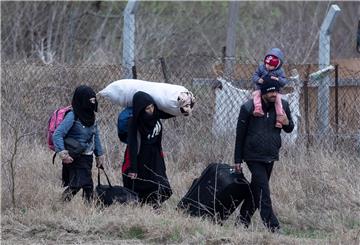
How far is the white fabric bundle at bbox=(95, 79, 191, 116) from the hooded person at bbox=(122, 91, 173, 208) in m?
0.08

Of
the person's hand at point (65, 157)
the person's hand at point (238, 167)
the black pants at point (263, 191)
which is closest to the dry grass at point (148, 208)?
the black pants at point (263, 191)

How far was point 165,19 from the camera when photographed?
19.9m

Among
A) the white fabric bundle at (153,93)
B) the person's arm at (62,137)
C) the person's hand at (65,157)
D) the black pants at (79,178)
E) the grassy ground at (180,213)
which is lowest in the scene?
the grassy ground at (180,213)

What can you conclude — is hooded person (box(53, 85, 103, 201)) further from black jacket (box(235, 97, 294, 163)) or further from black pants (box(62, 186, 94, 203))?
black jacket (box(235, 97, 294, 163))

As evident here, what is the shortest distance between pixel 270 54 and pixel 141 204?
2.10 meters

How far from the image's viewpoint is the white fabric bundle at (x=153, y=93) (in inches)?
332

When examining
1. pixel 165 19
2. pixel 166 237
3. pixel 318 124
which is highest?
pixel 165 19

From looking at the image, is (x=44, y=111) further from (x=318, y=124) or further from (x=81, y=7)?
(x=81, y=7)

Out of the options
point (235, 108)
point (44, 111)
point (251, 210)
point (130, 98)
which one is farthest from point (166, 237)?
point (44, 111)

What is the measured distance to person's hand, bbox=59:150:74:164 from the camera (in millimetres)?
8375

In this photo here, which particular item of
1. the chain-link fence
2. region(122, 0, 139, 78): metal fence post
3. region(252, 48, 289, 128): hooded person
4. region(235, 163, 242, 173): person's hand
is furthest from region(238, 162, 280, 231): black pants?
region(122, 0, 139, 78): metal fence post

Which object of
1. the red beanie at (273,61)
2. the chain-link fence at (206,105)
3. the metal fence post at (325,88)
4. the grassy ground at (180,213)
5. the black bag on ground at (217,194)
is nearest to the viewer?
the grassy ground at (180,213)

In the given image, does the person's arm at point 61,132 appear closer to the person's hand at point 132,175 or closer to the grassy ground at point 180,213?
the grassy ground at point 180,213

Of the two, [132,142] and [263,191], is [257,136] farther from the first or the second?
[132,142]
